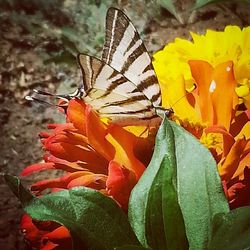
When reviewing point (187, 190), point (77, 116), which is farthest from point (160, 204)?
point (77, 116)

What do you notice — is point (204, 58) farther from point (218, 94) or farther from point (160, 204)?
point (160, 204)

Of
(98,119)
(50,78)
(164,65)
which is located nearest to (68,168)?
(98,119)

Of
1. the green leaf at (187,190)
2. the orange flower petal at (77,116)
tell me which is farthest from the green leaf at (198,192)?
the orange flower petal at (77,116)

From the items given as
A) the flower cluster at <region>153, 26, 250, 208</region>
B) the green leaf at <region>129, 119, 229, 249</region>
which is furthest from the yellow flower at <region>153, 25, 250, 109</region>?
the green leaf at <region>129, 119, 229, 249</region>

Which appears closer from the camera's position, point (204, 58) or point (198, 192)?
point (198, 192)

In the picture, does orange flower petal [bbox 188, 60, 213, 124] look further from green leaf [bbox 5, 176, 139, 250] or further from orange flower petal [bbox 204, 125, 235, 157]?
green leaf [bbox 5, 176, 139, 250]

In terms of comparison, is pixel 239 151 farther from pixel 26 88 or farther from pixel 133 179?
pixel 26 88

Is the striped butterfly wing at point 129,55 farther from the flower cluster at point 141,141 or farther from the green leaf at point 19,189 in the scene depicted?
the green leaf at point 19,189
